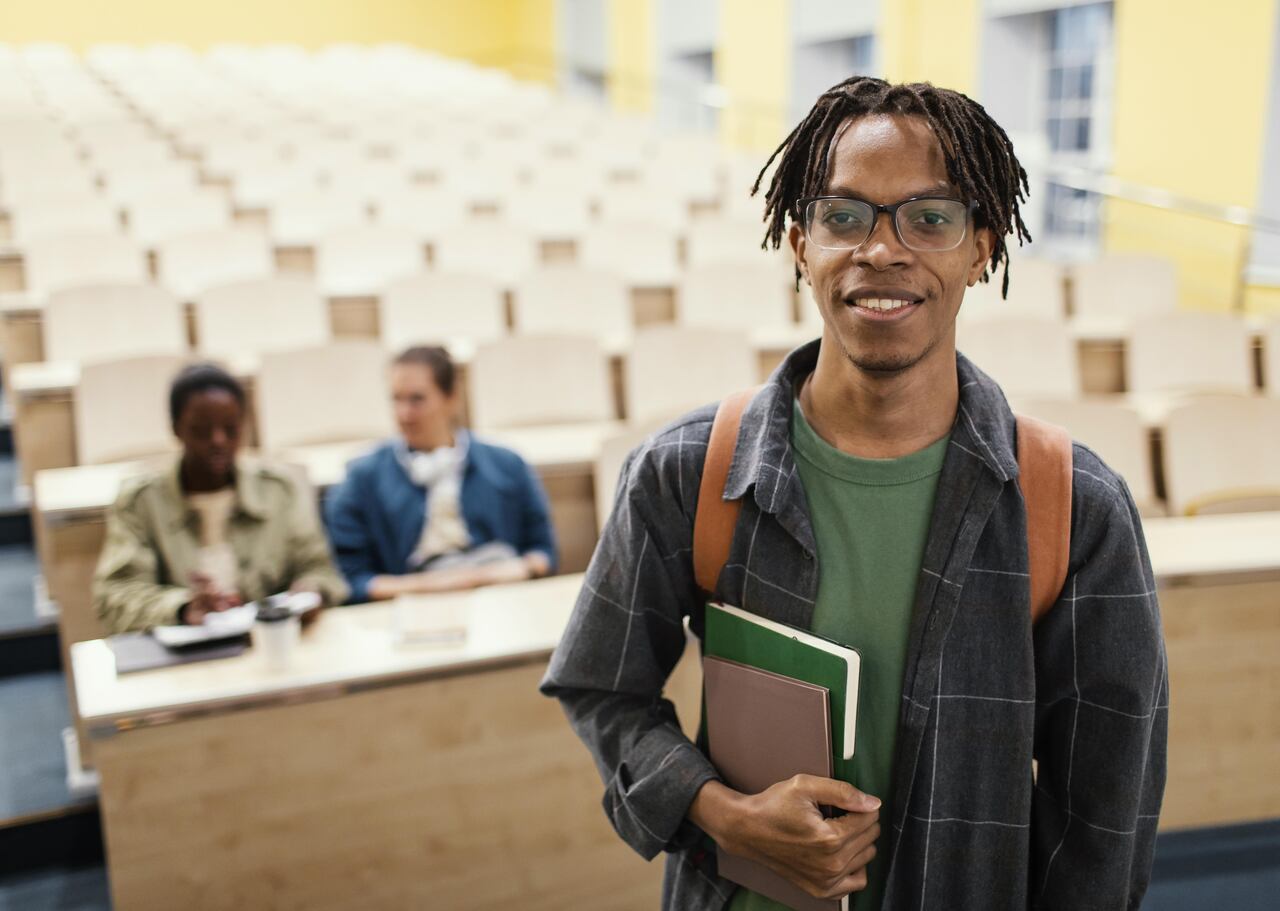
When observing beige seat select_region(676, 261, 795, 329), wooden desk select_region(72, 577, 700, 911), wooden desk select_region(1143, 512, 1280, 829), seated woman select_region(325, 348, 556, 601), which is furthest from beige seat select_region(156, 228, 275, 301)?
wooden desk select_region(1143, 512, 1280, 829)

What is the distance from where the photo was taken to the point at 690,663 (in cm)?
168

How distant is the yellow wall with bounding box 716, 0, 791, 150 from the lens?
837cm

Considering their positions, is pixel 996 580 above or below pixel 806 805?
above

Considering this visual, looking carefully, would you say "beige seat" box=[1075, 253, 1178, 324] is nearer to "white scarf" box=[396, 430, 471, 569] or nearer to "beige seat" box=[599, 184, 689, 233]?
"beige seat" box=[599, 184, 689, 233]

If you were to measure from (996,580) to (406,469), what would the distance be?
158 cm

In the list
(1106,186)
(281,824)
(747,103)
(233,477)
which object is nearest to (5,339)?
(233,477)

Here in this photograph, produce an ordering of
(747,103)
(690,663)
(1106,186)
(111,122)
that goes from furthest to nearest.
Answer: (747,103), (111,122), (1106,186), (690,663)

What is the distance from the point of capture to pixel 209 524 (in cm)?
204

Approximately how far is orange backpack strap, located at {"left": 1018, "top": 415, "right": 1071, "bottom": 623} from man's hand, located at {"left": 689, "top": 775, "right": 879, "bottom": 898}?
0.17 metres

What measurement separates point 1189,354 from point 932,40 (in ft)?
13.4

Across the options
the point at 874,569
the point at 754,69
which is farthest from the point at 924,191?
the point at 754,69

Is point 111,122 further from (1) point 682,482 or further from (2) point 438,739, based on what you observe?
(1) point 682,482

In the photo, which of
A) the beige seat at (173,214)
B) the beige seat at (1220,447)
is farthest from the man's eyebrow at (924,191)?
the beige seat at (173,214)

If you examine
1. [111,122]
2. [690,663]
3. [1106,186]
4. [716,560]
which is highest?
[111,122]
